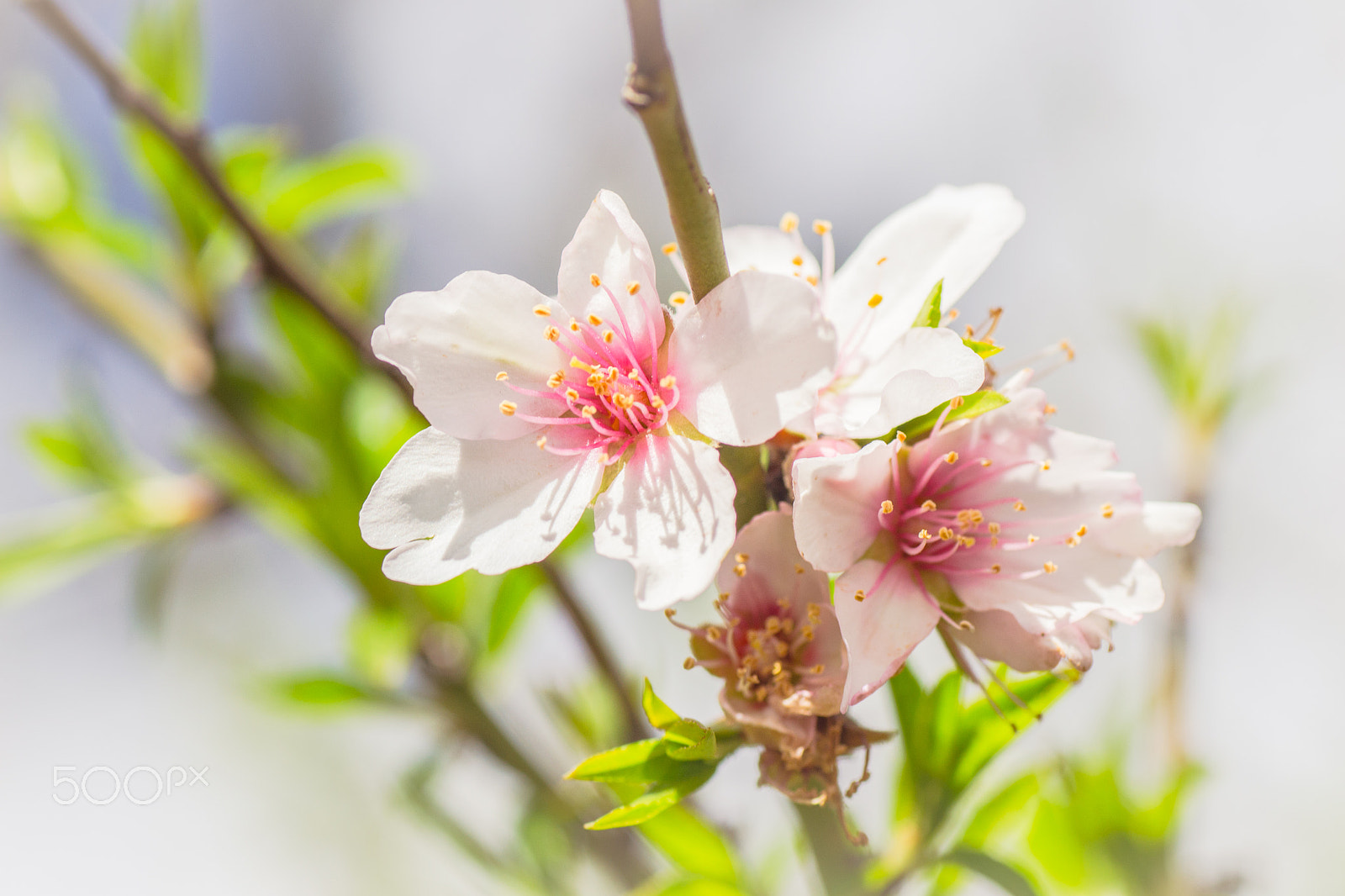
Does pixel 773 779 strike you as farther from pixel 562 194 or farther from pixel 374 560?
pixel 562 194

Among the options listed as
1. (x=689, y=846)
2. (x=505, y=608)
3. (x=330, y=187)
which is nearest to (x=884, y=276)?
(x=689, y=846)

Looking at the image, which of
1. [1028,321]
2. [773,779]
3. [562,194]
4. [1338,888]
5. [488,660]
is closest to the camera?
[773,779]

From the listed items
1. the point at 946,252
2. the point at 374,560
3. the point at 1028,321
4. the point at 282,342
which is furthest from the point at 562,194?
the point at 946,252

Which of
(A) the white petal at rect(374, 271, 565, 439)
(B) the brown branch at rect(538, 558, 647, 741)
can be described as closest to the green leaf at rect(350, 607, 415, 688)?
(B) the brown branch at rect(538, 558, 647, 741)

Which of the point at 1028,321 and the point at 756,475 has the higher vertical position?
the point at 756,475

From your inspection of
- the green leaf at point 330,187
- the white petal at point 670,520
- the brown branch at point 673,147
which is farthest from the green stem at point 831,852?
the green leaf at point 330,187

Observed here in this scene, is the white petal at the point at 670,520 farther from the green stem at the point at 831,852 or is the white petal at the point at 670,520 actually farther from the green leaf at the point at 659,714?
the green stem at the point at 831,852

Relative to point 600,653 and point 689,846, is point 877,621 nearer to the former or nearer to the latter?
point 689,846
